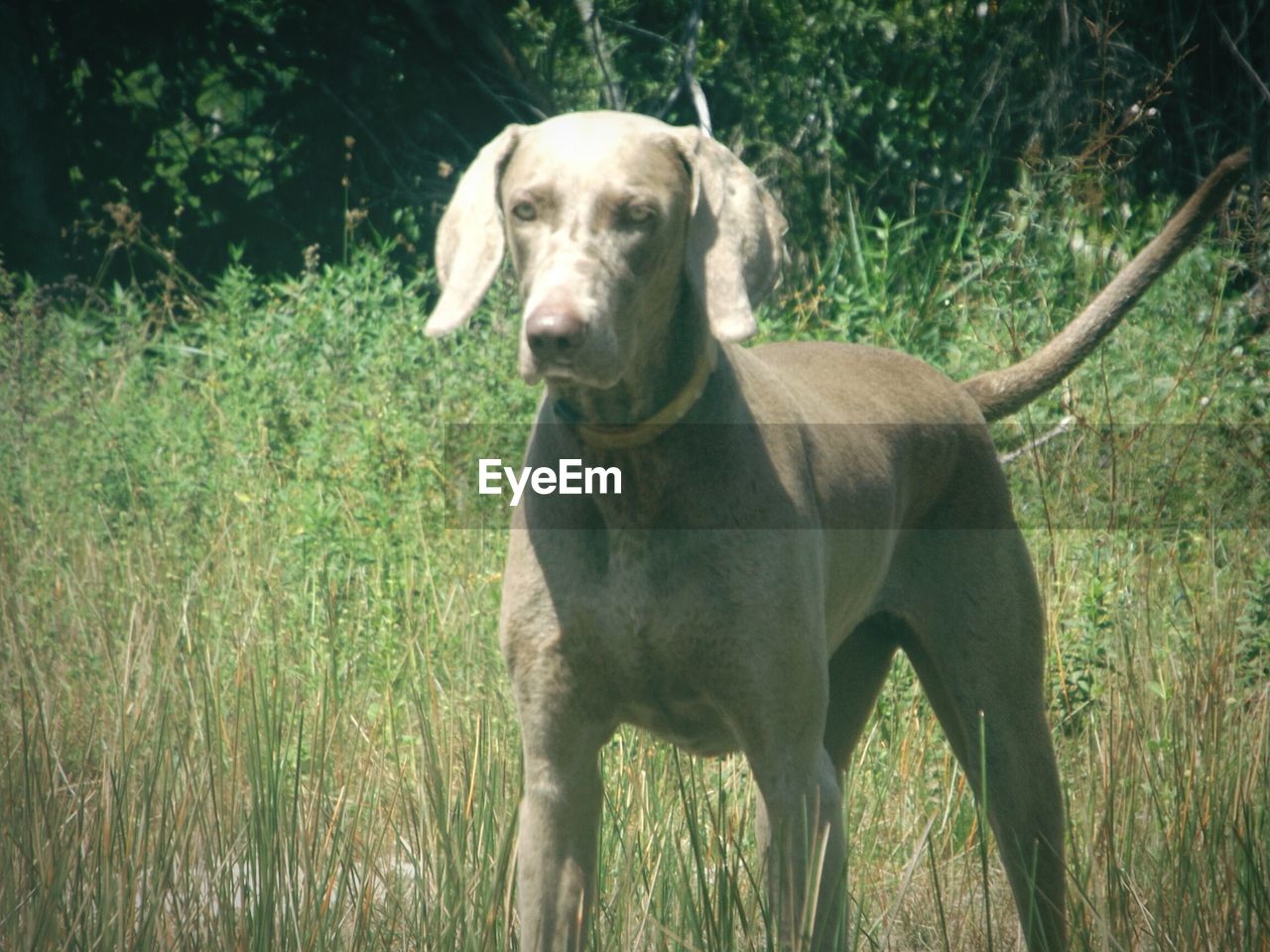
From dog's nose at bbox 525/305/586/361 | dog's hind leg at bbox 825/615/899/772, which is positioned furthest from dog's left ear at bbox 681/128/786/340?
dog's hind leg at bbox 825/615/899/772

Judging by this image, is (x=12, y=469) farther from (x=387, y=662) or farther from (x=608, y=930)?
(x=608, y=930)

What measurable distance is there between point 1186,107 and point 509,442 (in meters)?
3.75

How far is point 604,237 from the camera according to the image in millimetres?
2320

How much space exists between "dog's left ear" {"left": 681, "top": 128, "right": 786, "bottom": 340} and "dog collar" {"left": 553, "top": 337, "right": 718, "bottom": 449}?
11 cm

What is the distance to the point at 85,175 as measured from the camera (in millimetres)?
8945

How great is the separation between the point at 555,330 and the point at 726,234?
0.46 metres

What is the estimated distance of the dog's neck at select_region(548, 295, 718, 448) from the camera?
2.49 metres

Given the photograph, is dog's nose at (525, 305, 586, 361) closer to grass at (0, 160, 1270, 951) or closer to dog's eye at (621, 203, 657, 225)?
dog's eye at (621, 203, 657, 225)

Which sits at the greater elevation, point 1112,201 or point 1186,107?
point 1186,107

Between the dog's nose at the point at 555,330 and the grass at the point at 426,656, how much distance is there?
776mm

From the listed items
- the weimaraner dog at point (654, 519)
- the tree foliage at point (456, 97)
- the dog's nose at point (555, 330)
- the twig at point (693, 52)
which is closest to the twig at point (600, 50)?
the tree foliage at point (456, 97)

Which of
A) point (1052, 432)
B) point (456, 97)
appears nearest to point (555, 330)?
point (1052, 432)

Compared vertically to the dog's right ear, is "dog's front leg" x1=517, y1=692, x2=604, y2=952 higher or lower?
lower

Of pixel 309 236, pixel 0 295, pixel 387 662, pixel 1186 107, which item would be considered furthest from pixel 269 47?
pixel 387 662
